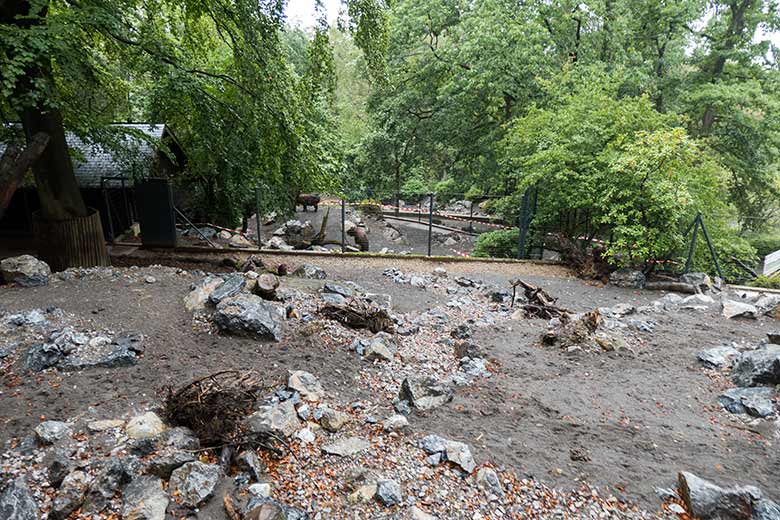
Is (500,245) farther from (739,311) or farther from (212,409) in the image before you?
(212,409)

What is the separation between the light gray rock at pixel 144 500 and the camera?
8.39 ft

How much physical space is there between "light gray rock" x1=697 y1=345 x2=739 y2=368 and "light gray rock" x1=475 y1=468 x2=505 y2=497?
3.53 metres

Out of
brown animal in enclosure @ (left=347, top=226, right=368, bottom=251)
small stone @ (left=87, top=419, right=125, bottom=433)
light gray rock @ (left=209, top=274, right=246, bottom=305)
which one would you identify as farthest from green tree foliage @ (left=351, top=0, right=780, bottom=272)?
small stone @ (left=87, top=419, right=125, bottom=433)

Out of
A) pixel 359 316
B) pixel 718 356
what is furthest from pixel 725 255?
pixel 359 316

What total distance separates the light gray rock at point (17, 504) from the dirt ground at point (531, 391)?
68 centimetres

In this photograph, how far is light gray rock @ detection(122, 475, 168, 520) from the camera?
256 centimetres

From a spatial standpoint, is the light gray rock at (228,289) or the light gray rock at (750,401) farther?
the light gray rock at (228,289)

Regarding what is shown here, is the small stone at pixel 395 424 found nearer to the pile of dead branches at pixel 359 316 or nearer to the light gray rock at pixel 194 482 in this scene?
the light gray rock at pixel 194 482

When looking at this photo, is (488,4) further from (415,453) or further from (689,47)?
(415,453)

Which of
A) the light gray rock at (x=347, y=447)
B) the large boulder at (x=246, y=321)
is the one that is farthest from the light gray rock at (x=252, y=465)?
the large boulder at (x=246, y=321)

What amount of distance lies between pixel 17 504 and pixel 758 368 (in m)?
6.17

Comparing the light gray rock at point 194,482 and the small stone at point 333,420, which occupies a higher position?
the light gray rock at point 194,482

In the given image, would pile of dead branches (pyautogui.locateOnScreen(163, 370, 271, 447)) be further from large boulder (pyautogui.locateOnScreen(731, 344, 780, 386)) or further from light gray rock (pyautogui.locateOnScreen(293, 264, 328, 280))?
light gray rock (pyautogui.locateOnScreen(293, 264, 328, 280))

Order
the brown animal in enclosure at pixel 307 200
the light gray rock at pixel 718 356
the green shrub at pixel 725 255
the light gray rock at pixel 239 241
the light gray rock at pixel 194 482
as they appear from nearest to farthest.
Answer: the light gray rock at pixel 194 482 → the light gray rock at pixel 718 356 → the green shrub at pixel 725 255 → the light gray rock at pixel 239 241 → the brown animal in enclosure at pixel 307 200
